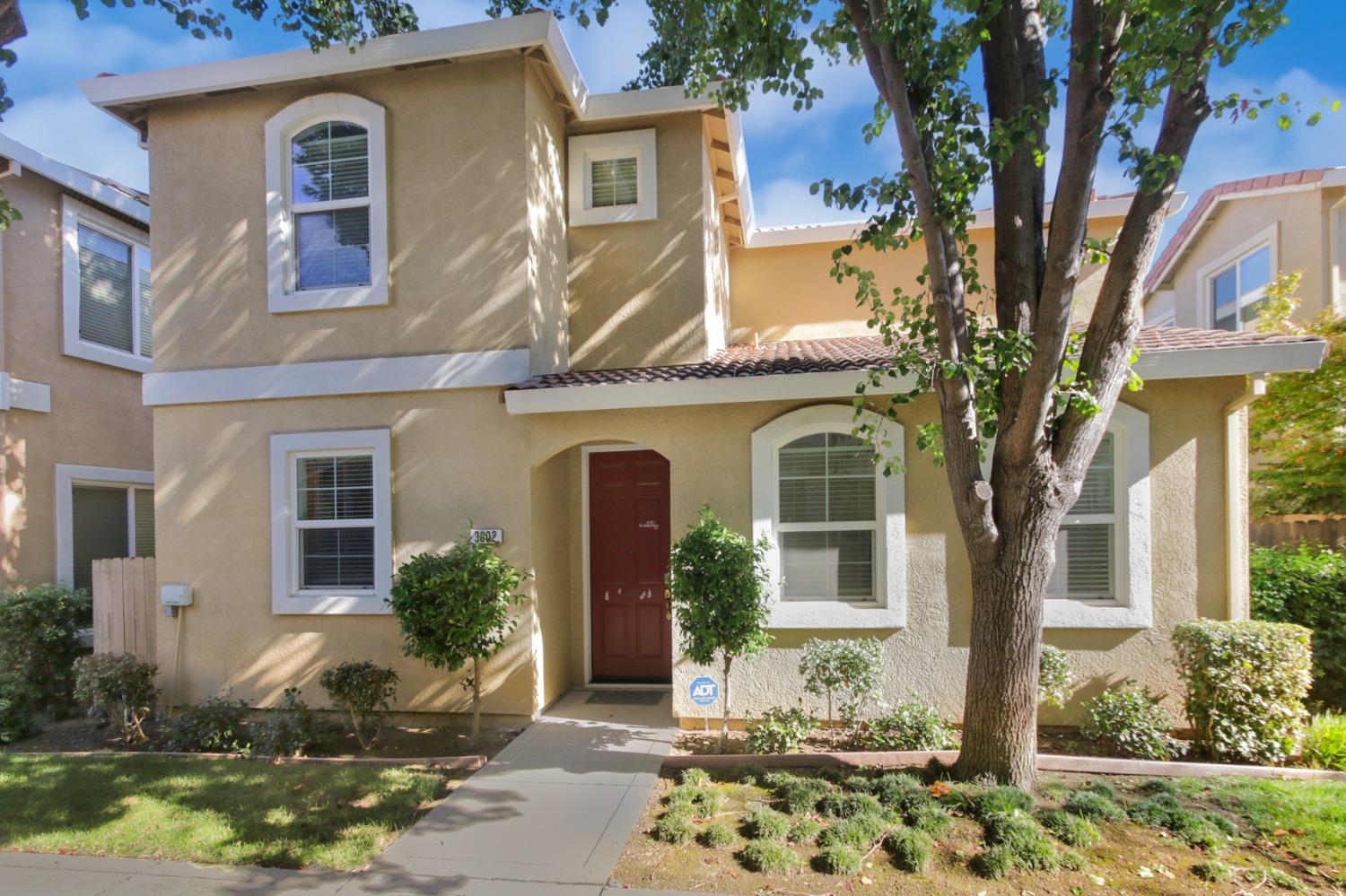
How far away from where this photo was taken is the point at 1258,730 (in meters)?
5.44

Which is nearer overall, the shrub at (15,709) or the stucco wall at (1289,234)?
the shrub at (15,709)

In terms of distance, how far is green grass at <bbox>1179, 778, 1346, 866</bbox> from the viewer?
165 inches

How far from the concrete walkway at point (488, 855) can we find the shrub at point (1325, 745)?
5.11 m

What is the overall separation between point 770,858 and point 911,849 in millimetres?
849

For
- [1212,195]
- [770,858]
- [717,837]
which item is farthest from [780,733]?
[1212,195]

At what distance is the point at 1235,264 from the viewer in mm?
12914

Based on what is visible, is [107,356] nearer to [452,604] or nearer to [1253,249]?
[452,604]

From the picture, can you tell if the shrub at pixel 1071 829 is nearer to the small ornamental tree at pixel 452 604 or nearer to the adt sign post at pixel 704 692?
the adt sign post at pixel 704 692

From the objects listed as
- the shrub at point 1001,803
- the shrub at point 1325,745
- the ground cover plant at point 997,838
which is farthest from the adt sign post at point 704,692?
the shrub at point 1325,745

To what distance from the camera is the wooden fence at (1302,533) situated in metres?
8.23

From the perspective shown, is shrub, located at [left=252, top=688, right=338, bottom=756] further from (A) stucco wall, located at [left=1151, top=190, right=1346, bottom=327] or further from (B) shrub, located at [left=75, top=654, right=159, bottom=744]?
(A) stucco wall, located at [left=1151, top=190, right=1346, bottom=327]

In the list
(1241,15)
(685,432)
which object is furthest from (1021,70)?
(685,432)

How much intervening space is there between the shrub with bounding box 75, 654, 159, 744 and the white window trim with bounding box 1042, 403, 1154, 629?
28.1 ft

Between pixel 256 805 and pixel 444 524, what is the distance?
8.90ft
